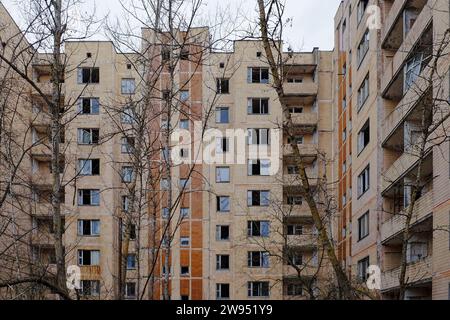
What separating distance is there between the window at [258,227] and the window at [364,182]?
30.3ft

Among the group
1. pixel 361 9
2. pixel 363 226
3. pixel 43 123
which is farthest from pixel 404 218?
pixel 361 9

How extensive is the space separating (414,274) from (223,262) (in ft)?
58.9

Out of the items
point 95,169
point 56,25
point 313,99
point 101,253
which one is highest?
point 313,99

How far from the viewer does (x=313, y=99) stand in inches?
1592

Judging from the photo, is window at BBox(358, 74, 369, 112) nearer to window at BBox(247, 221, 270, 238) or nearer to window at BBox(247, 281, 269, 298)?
window at BBox(247, 221, 270, 238)

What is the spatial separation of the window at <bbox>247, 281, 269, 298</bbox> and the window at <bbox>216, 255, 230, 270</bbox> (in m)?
1.84

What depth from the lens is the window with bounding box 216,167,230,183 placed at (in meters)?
38.8

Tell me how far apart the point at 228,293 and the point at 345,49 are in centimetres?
1642

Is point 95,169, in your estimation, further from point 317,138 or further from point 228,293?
point 317,138

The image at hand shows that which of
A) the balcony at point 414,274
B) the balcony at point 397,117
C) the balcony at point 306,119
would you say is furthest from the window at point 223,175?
the balcony at point 414,274

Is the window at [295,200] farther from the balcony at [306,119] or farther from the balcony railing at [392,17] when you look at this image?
the balcony railing at [392,17]

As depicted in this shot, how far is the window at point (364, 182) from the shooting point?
2816 centimetres

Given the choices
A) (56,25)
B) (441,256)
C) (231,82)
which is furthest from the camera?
(231,82)

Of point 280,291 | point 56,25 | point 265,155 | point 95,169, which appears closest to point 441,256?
point 56,25
